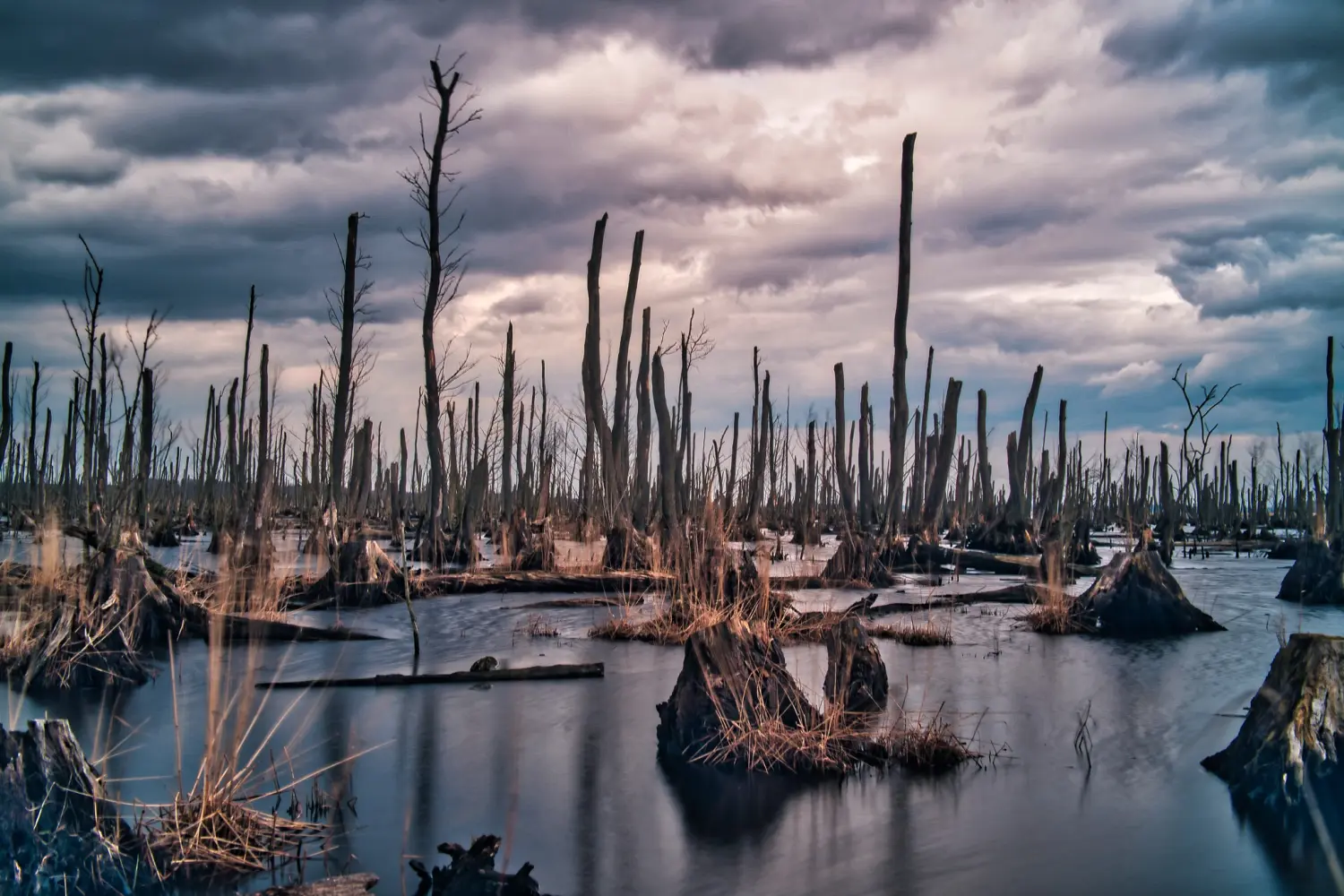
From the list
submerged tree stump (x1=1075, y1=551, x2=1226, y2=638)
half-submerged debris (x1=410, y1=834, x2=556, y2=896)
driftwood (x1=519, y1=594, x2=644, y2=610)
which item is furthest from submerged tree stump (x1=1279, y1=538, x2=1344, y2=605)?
half-submerged debris (x1=410, y1=834, x2=556, y2=896)

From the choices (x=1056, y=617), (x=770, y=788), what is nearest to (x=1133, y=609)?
(x=1056, y=617)

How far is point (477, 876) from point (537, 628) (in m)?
9.74

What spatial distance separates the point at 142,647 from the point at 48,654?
202 centimetres

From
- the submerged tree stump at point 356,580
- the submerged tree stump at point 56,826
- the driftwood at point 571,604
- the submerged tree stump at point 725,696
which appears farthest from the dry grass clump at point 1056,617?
the submerged tree stump at point 56,826

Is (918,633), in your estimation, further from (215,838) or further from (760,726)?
(215,838)

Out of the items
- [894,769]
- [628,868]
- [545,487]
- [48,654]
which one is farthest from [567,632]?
[545,487]

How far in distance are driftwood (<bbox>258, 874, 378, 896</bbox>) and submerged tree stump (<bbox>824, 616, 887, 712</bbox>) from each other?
15.2 feet

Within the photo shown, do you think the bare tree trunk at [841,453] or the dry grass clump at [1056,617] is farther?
the bare tree trunk at [841,453]

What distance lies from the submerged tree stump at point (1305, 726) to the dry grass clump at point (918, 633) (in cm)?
671

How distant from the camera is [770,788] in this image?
717cm

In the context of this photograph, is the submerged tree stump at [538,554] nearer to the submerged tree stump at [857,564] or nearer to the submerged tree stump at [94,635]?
the submerged tree stump at [857,564]

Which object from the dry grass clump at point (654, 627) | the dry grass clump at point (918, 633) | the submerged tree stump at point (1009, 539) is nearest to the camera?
the dry grass clump at point (918, 633)

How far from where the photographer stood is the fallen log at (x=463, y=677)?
10.4 meters

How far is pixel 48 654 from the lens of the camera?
34.1 feet
